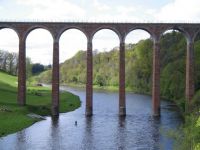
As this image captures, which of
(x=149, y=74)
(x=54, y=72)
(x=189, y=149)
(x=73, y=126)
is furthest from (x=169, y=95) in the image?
(x=189, y=149)

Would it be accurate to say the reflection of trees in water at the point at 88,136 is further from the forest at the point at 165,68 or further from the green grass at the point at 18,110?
the forest at the point at 165,68

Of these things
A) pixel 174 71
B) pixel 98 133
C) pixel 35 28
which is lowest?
pixel 98 133

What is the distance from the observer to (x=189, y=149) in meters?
31.7

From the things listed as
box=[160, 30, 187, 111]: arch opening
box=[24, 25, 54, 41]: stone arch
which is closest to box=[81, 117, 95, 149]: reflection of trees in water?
box=[24, 25, 54, 41]: stone arch

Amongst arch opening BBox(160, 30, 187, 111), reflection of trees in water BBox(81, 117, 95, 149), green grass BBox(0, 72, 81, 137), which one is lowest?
reflection of trees in water BBox(81, 117, 95, 149)

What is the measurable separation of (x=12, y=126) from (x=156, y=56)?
1220 inches

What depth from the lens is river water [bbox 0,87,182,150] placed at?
163ft

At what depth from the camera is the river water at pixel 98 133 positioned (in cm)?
4969

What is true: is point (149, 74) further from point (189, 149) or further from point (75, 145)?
point (189, 149)

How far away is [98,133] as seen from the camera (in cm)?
5856

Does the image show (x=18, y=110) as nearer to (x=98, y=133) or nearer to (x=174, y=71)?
(x=98, y=133)

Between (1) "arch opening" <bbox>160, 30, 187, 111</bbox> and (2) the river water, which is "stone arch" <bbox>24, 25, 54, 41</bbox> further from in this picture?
(1) "arch opening" <bbox>160, 30, 187, 111</bbox>

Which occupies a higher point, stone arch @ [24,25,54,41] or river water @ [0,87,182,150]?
stone arch @ [24,25,54,41]

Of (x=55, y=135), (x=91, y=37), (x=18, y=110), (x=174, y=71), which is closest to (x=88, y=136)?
(x=55, y=135)
